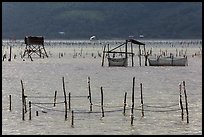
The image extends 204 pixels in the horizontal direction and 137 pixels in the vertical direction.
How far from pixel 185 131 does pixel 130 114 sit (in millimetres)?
3205

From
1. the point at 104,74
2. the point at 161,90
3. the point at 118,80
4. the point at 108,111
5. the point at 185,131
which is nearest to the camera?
the point at 185,131

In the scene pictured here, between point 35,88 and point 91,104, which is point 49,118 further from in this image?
point 35,88

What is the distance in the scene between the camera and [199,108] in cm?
2261

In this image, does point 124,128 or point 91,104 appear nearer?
A: point 124,128

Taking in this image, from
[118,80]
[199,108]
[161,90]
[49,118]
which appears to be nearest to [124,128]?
[49,118]

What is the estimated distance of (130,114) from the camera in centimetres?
2077

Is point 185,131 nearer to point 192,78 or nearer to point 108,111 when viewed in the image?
point 108,111

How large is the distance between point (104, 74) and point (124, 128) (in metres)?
22.8

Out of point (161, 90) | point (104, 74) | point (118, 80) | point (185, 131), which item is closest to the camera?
point (185, 131)

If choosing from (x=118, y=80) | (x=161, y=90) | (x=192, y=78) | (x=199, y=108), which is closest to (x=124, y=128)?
(x=199, y=108)

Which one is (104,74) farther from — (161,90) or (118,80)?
(161,90)

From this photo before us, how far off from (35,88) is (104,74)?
428 inches

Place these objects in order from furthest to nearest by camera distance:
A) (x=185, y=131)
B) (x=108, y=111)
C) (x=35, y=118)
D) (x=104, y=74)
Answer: (x=104, y=74)
(x=108, y=111)
(x=35, y=118)
(x=185, y=131)

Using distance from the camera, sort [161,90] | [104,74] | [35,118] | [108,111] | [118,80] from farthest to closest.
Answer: [104,74] → [118,80] → [161,90] → [108,111] → [35,118]
